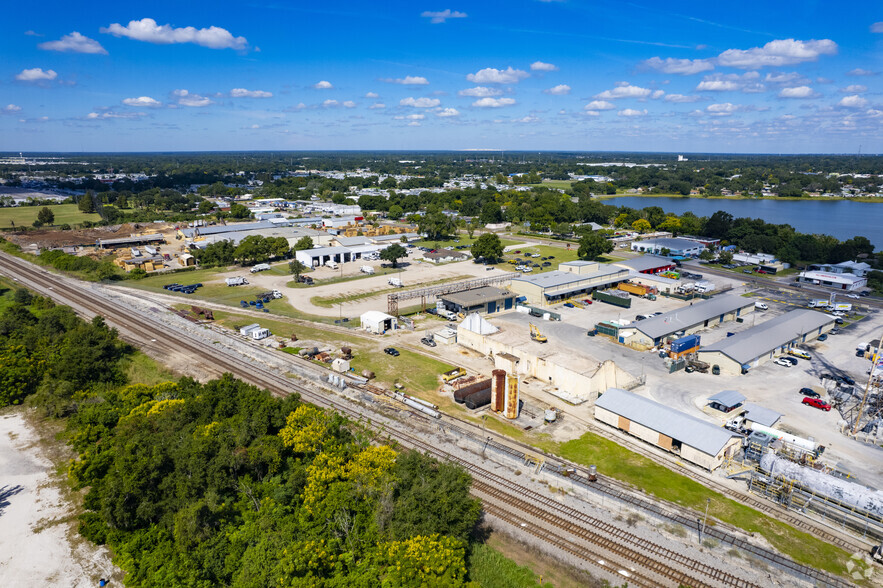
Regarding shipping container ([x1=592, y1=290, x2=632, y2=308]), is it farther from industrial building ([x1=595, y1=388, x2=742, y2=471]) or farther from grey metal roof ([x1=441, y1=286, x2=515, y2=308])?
industrial building ([x1=595, y1=388, x2=742, y2=471])

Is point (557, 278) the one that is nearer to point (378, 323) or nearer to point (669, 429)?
point (378, 323)

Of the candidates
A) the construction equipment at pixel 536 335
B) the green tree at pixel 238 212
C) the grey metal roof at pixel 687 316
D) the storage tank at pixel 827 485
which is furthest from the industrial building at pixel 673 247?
the green tree at pixel 238 212

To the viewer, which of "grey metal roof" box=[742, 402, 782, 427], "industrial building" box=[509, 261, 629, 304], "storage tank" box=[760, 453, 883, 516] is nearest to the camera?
"storage tank" box=[760, 453, 883, 516]

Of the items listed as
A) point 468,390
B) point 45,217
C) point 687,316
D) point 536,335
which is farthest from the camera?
point 45,217

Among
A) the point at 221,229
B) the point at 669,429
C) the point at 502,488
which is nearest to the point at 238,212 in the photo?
the point at 221,229

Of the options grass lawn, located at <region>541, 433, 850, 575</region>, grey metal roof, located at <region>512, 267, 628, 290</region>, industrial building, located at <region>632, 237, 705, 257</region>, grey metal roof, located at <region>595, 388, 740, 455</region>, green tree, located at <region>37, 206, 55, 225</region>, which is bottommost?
grass lawn, located at <region>541, 433, 850, 575</region>

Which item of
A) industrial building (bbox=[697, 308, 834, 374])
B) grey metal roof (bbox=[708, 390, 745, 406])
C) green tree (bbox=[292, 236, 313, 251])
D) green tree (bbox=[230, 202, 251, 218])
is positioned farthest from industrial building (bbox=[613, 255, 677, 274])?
green tree (bbox=[230, 202, 251, 218])

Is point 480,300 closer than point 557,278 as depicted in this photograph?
Yes

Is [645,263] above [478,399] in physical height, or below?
above
